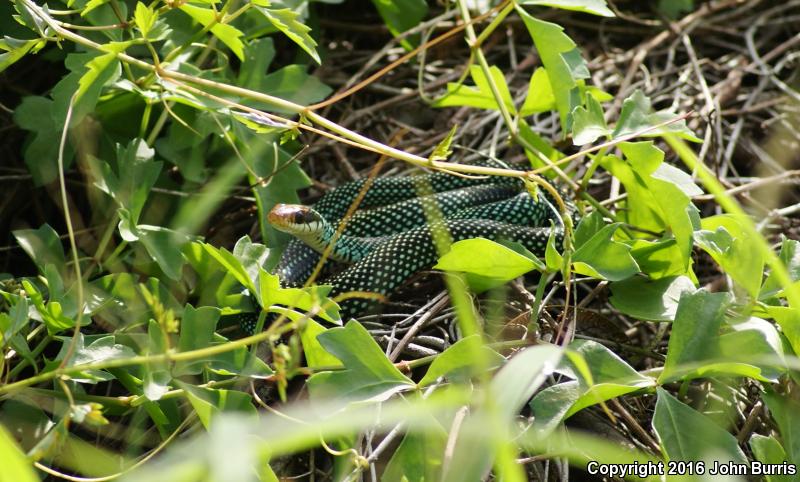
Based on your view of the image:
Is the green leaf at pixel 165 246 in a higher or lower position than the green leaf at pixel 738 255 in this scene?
higher

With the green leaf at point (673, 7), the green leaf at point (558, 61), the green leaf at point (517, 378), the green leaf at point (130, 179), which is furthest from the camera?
the green leaf at point (673, 7)

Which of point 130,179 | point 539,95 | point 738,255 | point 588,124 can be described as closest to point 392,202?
point 539,95

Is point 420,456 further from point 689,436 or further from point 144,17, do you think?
point 144,17

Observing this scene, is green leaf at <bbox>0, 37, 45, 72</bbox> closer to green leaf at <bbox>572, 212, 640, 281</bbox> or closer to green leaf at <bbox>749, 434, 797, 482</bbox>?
green leaf at <bbox>572, 212, 640, 281</bbox>

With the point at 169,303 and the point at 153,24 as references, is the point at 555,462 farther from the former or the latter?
the point at 153,24

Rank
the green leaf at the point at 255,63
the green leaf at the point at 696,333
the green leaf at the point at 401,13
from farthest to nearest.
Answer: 1. the green leaf at the point at 401,13
2. the green leaf at the point at 255,63
3. the green leaf at the point at 696,333

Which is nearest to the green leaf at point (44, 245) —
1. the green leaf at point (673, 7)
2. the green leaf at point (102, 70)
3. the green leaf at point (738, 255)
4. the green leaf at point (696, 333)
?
the green leaf at point (102, 70)

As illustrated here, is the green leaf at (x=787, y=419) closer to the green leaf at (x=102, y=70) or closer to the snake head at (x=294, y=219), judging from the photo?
the snake head at (x=294, y=219)
